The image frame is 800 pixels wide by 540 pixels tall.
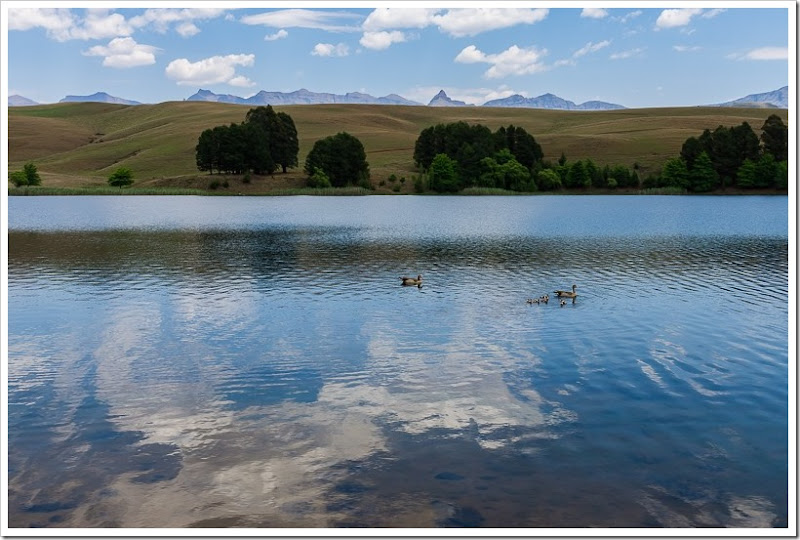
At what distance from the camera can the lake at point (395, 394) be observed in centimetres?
2023

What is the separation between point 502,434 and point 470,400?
371cm

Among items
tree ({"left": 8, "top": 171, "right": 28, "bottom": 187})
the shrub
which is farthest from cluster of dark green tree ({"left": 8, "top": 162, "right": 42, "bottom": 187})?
the shrub

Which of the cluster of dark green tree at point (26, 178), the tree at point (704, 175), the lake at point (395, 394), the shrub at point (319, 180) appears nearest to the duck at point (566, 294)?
the lake at point (395, 394)

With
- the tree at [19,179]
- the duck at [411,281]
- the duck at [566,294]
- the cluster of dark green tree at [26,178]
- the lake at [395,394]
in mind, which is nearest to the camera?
the lake at [395,394]

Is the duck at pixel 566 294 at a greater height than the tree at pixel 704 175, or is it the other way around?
the tree at pixel 704 175

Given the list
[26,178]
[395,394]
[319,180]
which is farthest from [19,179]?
[395,394]

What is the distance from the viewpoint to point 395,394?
29.4 meters

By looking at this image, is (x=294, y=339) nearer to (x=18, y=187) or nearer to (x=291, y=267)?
(x=291, y=267)

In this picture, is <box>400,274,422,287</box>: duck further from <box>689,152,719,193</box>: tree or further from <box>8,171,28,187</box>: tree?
<box>8,171,28,187</box>: tree

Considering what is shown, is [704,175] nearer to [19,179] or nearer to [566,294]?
[566,294]

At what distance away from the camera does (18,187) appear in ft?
604

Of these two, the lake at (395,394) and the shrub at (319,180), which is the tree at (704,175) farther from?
the lake at (395,394)

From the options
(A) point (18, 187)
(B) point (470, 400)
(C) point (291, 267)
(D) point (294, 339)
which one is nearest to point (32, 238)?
(C) point (291, 267)

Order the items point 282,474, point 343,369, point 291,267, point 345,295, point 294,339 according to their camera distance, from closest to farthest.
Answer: point 282,474 < point 343,369 < point 294,339 < point 345,295 < point 291,267
